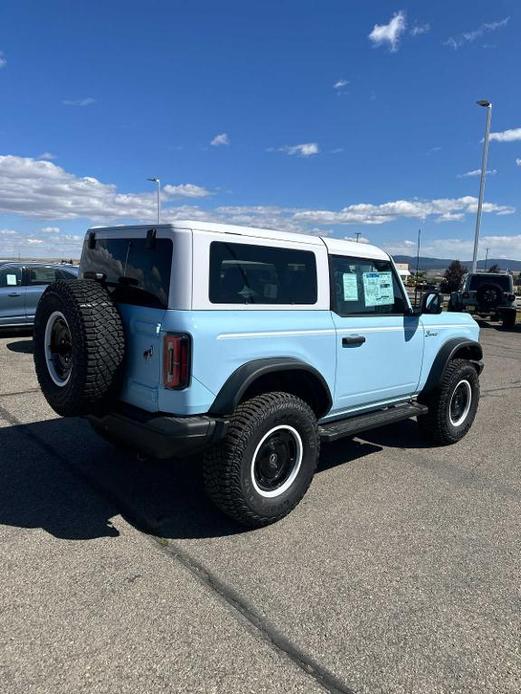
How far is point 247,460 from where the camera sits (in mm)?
3193

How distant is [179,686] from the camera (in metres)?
2.08

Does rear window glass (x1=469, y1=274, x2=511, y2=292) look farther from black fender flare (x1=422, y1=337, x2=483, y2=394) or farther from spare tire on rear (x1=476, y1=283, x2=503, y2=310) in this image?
black fender flare (x1=422, y1=337, x2=483, y2=394)

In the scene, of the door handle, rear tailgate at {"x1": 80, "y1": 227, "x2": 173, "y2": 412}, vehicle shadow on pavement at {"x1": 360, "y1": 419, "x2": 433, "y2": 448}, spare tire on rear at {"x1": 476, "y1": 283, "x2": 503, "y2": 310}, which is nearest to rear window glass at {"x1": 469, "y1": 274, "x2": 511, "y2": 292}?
spare tire on rear at {"x1": 476, "y1": 283, "x2": 503, "y2": 310}

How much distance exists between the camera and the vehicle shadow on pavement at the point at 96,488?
11.0 feet

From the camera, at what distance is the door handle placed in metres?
3.91

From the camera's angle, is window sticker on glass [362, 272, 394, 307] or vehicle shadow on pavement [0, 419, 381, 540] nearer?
vehicle shadow on pavement [0, 419, 381, 540]

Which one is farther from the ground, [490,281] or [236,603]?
[490,281]

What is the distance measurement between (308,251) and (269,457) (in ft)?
4.96

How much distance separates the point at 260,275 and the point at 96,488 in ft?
6.65

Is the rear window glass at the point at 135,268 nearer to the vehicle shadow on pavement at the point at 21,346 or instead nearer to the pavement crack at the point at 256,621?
the pavement crack at the point at 256,621

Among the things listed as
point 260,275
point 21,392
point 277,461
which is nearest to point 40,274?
point 21,392

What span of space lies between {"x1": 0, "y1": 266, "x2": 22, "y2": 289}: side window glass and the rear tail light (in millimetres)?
8995

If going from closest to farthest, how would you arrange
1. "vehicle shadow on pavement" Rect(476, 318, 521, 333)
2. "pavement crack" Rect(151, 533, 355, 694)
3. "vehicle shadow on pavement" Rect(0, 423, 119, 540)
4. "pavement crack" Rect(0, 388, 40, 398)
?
"pavement crack" Rect(151, 533, 355, 694)
"vehicle shadow on pavement" Rect(0, 423, 119, 540)
"pavement crack" Rect(0, 388, 40, 398)
"vehicle shadow on pavement" Rect(476, 318, 521, 333)

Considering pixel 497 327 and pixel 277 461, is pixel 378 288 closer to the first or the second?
pixel 277 461
